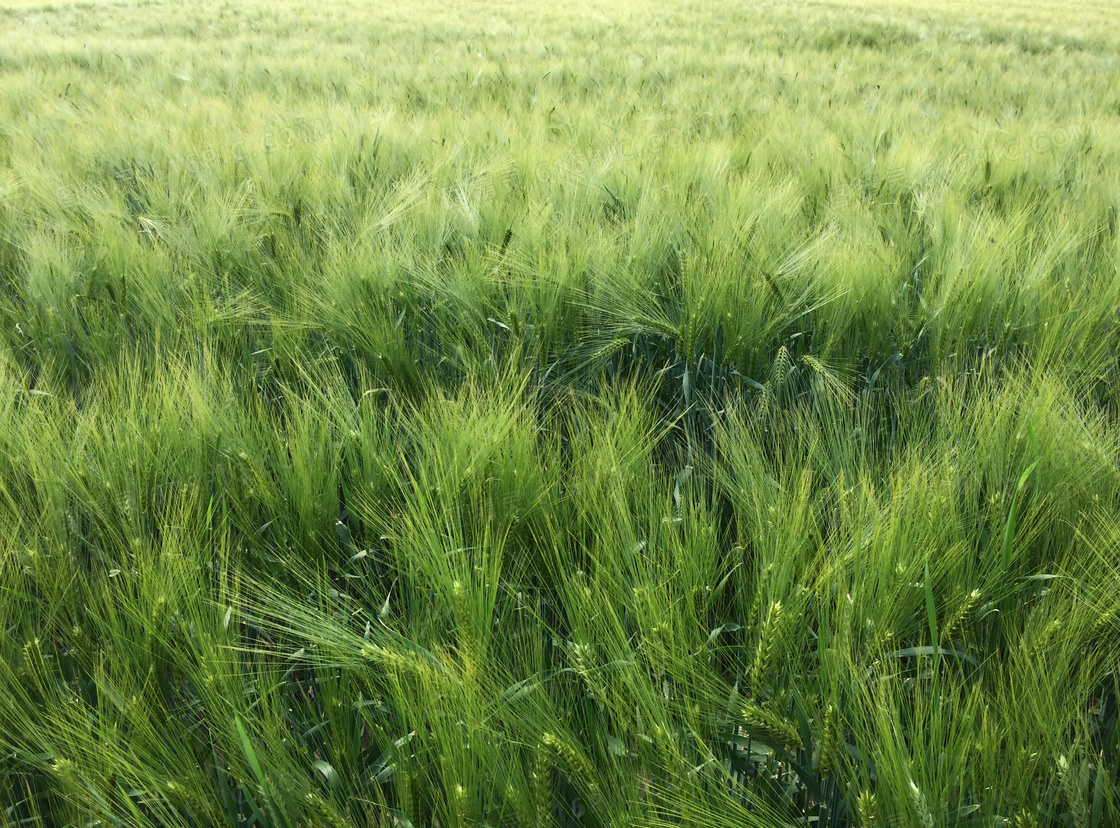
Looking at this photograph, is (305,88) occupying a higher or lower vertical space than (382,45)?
lower

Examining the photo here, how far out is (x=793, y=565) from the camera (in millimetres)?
760

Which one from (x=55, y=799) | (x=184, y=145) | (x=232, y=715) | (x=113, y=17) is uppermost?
(x=113, y=17)

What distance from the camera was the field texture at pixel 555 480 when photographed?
0.62m

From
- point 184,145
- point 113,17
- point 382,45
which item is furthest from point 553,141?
point 113,17

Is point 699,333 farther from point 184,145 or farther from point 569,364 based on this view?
point 184,145

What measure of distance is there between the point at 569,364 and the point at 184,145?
6.36ft

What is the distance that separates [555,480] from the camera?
3.02 ft

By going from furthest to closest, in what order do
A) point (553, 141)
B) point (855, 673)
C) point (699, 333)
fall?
point (553, 141) → point (699, 333) → point (855, 673)

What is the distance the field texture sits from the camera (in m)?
0.62

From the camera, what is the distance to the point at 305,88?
4.69 meters

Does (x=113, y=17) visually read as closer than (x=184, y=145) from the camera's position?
No

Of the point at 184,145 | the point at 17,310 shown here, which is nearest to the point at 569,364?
the point at 17,310

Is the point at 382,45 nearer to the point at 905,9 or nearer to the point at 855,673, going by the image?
the point at 855,673

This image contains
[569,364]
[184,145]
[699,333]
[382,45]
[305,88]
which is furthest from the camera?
[382,45]
